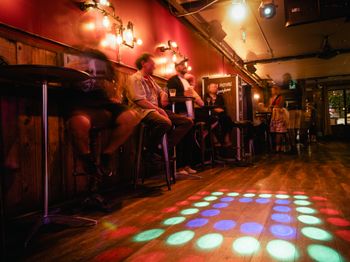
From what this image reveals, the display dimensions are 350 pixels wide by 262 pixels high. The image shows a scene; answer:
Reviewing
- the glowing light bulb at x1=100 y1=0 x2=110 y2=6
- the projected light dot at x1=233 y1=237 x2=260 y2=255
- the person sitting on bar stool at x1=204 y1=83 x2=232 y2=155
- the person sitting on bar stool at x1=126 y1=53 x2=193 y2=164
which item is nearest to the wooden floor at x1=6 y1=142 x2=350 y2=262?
the projected light dot at x1=233 y1=237 x2=260 y2=255

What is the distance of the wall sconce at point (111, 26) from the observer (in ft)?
9.01

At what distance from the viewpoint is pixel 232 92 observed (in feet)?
18.1

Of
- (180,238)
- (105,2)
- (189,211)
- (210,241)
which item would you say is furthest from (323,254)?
(105,2)

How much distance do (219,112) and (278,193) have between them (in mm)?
2342

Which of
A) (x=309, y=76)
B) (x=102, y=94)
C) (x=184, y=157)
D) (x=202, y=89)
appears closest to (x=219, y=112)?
(x=184, y=157)

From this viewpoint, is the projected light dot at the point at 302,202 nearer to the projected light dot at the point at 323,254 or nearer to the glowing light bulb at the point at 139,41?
the projected light dot at the point at 323,254

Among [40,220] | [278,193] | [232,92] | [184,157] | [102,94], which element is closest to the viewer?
[40,220]

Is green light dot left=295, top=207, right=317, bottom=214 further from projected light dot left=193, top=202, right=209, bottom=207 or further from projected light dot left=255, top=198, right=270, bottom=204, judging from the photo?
projected light dot left=193, top=202, right=209, bottom=207

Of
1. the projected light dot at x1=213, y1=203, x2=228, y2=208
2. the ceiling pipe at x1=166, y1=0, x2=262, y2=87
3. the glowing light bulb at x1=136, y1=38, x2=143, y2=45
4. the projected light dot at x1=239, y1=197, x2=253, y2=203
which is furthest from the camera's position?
the ceiling pipe at x1=166, y1=0, x2=262, y2=87

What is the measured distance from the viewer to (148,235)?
1.47 m

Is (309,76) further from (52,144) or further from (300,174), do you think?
(52,144)

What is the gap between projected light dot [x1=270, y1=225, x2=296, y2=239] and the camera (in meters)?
1.41

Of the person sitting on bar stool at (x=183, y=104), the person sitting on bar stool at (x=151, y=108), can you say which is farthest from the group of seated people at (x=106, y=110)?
the person sitting on bar stool at (x=183, y=104)

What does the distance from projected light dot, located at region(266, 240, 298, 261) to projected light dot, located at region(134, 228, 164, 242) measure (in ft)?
1.85
